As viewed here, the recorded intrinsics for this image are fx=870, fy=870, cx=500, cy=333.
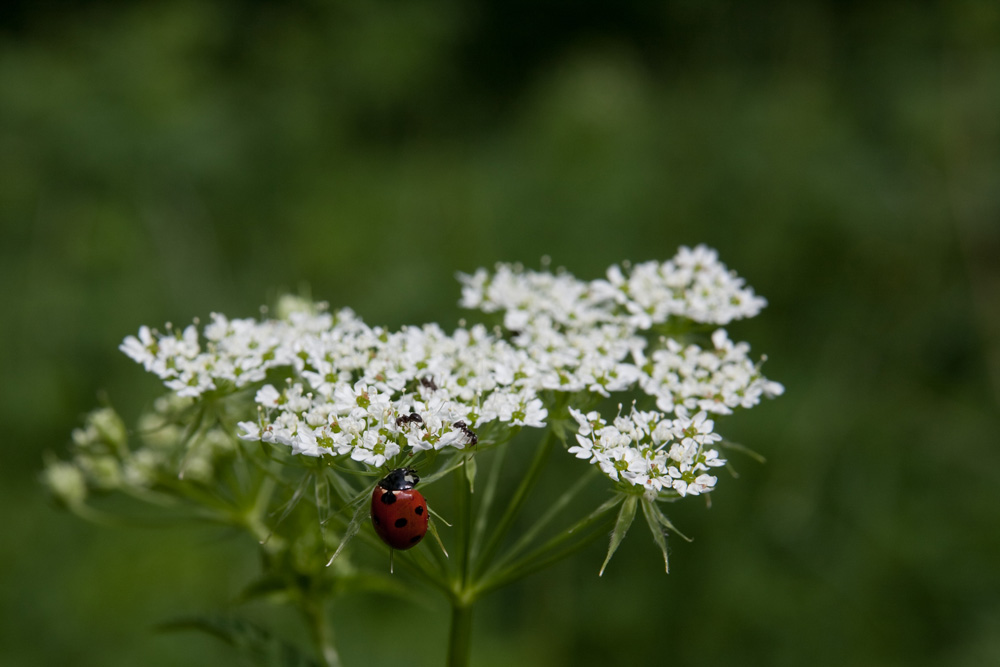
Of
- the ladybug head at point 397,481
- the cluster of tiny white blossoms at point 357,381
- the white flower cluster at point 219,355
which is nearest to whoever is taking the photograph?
the ladybug head at point 397,481

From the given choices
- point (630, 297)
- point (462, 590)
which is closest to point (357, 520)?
point (462, 590)

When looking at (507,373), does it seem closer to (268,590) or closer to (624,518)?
(624,518)

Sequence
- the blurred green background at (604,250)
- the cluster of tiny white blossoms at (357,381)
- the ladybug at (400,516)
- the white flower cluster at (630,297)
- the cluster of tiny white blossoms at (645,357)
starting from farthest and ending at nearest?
the blurred green background at (604,250)
the white flower cluster at (630,297)
the cluster of tiny white blossoms at (645,357)
the cluster of tiny white blossoms at (357,381)
the ladybug at (400,516)

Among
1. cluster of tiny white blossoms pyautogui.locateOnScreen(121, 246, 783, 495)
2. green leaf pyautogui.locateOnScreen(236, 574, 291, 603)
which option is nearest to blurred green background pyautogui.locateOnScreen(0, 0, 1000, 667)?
green leaf pyautogui.locateOnScreen(236, 574, 291, 603)

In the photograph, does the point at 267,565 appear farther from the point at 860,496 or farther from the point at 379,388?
the point at 860,496

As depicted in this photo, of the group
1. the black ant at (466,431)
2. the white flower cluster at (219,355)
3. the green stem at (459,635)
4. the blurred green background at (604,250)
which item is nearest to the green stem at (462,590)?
the green stem at (459,635)

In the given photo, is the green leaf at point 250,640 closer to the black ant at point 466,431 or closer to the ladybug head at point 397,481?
the ladybug head at point 397,481

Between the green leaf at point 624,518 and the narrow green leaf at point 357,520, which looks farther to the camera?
the green leaf at point 624,518
